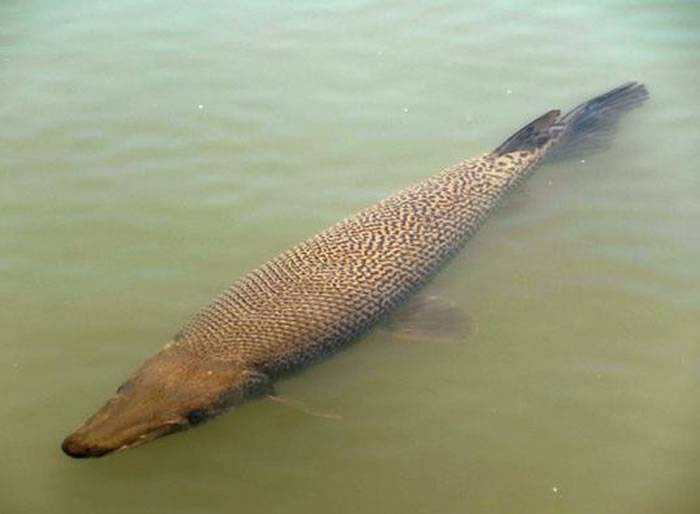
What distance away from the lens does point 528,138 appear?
19.5 feet

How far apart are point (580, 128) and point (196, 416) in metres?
3.44

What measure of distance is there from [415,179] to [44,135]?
2668mm

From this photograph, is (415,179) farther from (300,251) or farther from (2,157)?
(2,157)

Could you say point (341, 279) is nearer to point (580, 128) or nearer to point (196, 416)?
point (196, 416)

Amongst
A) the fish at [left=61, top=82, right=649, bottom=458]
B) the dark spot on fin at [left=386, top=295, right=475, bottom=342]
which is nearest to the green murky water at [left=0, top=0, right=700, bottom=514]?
the dark spot on fin at [left=386, top=295, right=475, bottom=342]

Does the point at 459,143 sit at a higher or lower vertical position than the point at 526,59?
lower

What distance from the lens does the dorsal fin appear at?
5.93m

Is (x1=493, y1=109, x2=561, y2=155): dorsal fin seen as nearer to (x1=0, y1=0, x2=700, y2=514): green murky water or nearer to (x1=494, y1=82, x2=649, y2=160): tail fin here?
(x1=494, y1=82, x2=649, y2=160): tail fin

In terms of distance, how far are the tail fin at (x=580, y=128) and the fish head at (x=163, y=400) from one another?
259cm

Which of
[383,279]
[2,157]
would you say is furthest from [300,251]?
[2,157]

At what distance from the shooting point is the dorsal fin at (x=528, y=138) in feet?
19.4

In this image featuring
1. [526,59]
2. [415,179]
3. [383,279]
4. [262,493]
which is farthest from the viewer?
[526,59]

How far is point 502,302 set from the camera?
506cm

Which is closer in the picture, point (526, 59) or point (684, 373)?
point (684, 373)
